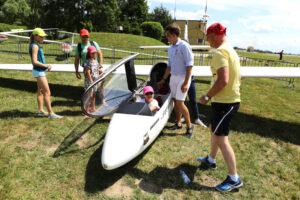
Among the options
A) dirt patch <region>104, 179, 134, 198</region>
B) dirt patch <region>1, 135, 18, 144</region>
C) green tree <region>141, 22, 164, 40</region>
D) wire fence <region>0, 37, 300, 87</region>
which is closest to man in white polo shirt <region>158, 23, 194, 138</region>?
dirt patch <region>104, 179, 134, 198</region>

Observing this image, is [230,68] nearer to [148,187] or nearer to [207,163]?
[207,163]

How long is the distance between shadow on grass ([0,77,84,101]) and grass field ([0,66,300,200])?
1.04 meters

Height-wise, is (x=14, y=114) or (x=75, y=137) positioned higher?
(x=14, y=114)

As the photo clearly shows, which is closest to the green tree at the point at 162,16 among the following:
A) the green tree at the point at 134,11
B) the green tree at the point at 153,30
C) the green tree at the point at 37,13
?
the green tree at the point at 134,11

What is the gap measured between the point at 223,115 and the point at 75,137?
3.22m

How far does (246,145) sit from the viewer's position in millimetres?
4656

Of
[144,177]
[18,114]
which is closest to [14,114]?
[18,114]

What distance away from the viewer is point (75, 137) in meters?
4.58

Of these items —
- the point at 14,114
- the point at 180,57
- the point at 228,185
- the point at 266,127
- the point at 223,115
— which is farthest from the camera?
the point at 266,127

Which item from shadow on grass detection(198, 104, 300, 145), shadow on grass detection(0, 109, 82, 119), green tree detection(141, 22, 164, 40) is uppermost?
green tree detection(141, 22, 164, 40)

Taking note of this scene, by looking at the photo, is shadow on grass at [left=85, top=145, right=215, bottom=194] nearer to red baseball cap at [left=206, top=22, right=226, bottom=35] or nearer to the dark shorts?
the dark shorts

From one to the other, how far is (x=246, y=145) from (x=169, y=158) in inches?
76.5

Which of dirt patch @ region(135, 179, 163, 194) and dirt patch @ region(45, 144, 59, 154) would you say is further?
dirt patch @ region(45, 144, 59, 154)

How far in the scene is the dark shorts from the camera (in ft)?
9.87
